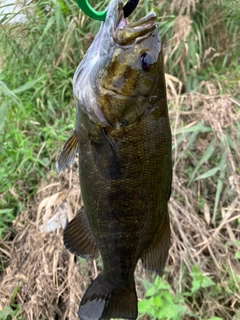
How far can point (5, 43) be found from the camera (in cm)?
273

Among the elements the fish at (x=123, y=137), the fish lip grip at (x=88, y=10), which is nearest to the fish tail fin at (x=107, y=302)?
the fish at (x=123, y=137)

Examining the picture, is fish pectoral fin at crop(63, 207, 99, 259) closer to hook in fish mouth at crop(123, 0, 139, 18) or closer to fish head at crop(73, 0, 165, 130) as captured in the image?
fish head at crop(73, 0, 165, 130)

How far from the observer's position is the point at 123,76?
1076mm

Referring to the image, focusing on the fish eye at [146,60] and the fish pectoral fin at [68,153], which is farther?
the fish pectoral fin at [68,153]

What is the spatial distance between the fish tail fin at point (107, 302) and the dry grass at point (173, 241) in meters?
0.88

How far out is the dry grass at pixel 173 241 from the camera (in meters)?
2.16

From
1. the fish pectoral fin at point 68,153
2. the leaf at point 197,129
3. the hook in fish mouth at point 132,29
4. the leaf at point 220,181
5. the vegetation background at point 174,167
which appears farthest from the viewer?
the leaf at point 197,129

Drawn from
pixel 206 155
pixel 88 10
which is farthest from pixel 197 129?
pixel 88 10

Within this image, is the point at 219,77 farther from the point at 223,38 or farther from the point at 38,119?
the point at 38,119

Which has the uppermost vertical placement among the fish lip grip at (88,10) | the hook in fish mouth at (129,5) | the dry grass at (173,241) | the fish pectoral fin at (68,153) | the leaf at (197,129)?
the fish lip grip at (88,10)

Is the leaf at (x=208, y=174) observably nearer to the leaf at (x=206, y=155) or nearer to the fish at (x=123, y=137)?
the leaf at (x=206, y=155)

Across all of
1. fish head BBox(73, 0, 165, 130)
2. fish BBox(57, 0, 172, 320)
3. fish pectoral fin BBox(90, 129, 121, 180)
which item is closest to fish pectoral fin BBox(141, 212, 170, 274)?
fish BBox(57, 0, 172, 320)

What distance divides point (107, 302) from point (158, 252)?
0.25m

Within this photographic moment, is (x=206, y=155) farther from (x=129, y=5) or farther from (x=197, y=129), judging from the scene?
(x=129, y=5)
